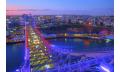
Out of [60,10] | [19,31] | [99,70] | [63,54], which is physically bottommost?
[99,70]

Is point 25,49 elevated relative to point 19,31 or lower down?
lower down

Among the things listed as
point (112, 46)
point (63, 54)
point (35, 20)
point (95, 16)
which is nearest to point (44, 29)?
point (35, 20)

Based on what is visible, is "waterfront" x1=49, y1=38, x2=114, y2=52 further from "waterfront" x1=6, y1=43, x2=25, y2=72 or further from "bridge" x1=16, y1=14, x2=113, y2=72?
"waterfront" x1=6, y1=43, x2=25, y2=72

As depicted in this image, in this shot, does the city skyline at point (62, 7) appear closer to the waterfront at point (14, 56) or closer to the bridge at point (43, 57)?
the bridge at point (43, 57)

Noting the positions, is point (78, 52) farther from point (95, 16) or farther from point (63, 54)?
point (95, 16)

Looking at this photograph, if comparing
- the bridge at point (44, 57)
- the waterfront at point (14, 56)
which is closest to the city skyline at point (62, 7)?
the bridge at point (44, 57)

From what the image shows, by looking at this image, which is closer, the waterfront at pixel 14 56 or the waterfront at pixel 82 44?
the waterfront at pixel 14 56

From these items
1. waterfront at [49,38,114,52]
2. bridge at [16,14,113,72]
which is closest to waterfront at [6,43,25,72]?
bridge at [16,14,113,72]

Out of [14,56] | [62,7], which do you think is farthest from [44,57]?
[62,7]
